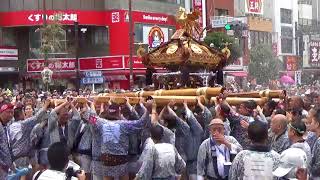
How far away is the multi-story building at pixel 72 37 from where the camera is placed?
147ft

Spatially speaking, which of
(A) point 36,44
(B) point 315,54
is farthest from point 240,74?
(A) point 36,44

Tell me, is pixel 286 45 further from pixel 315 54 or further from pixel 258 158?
pixel 258 158

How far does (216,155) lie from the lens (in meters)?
7.89

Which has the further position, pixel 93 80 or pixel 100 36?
pixel 100 36

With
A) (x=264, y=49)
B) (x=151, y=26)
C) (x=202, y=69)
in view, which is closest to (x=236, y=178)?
(x=202, y=69)

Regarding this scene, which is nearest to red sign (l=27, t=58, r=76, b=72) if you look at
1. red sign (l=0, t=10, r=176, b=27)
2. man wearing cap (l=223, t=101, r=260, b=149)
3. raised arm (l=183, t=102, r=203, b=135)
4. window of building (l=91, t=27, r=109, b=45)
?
red sign (l=0, t=10, r=176, b=27)

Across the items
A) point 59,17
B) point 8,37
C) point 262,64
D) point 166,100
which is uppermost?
point 59,17

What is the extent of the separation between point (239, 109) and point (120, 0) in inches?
1439

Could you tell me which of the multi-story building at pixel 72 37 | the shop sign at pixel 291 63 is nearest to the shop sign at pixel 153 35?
the multi-story building at pixel 72 37

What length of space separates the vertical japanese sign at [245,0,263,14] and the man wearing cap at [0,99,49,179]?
185ft

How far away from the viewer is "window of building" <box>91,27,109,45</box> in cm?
4738

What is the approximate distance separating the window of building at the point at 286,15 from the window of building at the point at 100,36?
28.8 m

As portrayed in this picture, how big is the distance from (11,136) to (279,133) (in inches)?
161

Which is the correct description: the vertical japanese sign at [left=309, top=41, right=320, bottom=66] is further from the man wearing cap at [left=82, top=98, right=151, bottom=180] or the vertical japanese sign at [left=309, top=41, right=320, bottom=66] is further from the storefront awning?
the man wearing cap at [left=82, top=98, right=151, bottom=180]
